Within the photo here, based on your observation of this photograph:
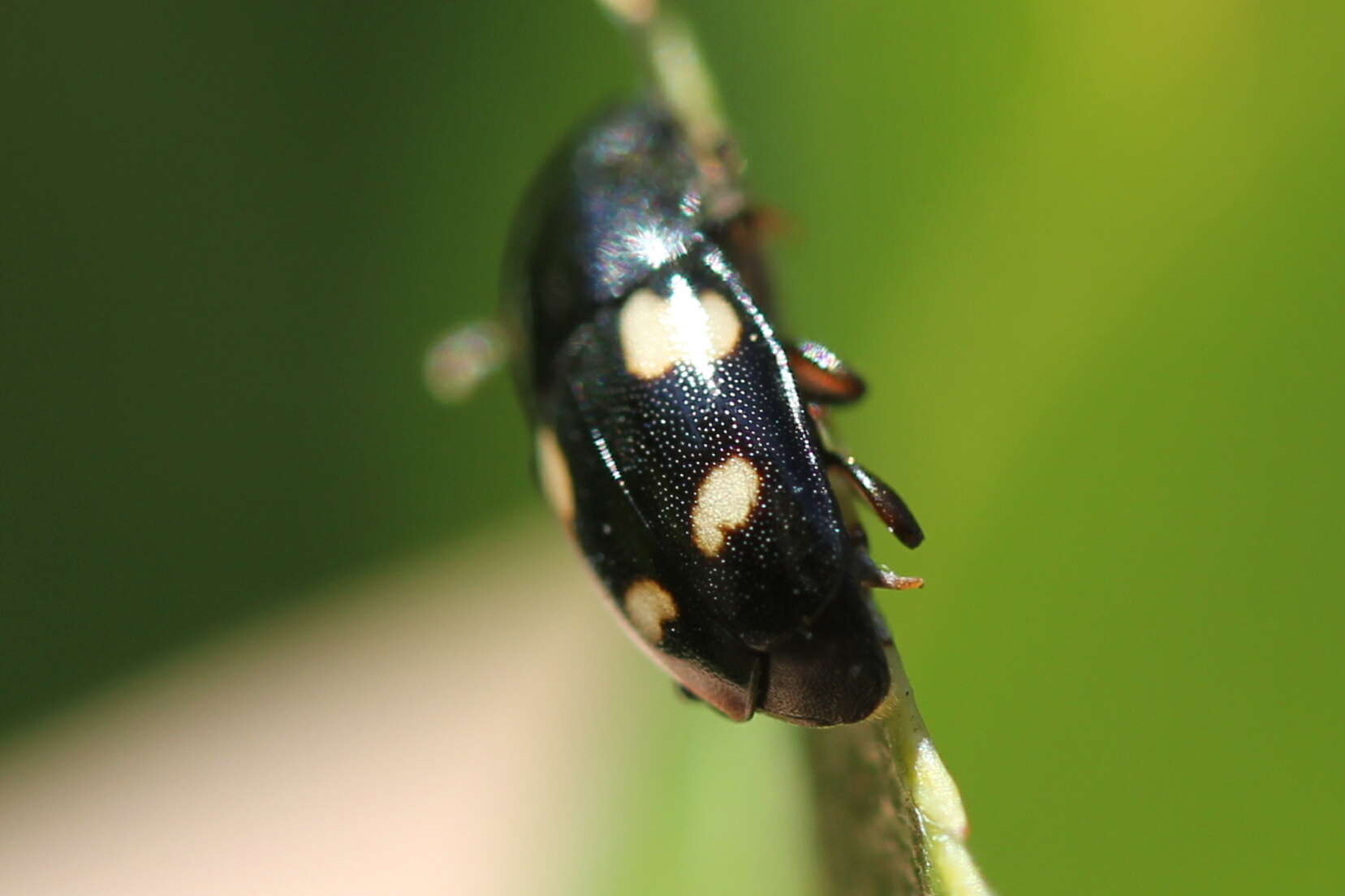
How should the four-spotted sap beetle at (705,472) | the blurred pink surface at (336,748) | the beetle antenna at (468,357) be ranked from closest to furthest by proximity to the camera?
the four-spotted sap beetle at (705,472)
the beetle antenna at (468,357)
the blurred pink surface at (336,748)

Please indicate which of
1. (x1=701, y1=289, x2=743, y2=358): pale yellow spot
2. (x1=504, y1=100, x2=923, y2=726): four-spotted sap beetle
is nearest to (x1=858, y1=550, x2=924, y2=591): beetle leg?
(x1=504, y1=100, x2=923, y2=726): four-spotted sap beetle

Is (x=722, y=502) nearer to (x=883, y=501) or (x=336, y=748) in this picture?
(x=883, y=501)

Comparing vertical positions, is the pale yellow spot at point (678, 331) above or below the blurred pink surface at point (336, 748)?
above

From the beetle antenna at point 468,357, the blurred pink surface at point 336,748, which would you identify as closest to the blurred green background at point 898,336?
the blurred pink surface at point 336,748

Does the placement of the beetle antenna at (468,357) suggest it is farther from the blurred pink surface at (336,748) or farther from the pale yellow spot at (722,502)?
the pale yellow spot at (722,502)

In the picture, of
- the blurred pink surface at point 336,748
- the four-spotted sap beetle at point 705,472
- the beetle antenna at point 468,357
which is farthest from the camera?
the blurred pink surface at point 336,748

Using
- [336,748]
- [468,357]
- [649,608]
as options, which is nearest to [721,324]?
[649,608]

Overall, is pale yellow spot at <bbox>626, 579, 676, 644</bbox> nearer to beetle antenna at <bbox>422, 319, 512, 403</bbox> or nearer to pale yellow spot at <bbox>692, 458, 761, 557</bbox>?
pale yellow spot at <bbox>692, 458, 761, 557</bbox>
